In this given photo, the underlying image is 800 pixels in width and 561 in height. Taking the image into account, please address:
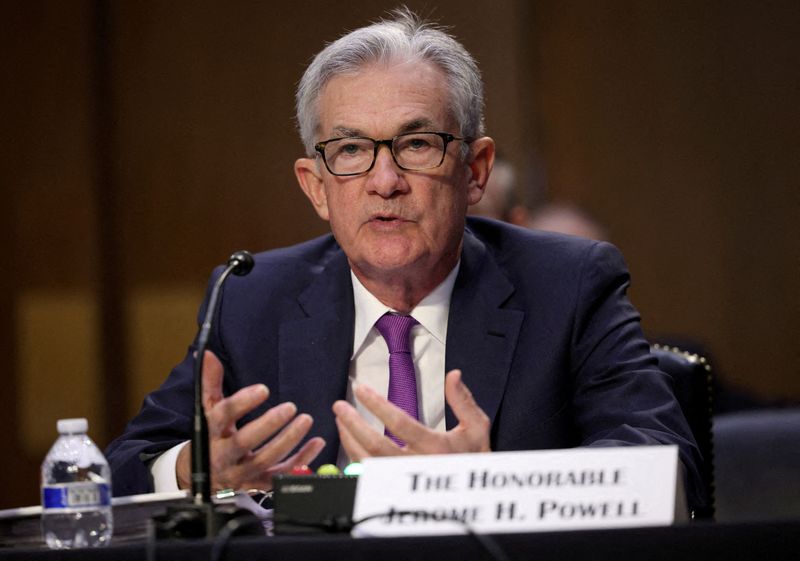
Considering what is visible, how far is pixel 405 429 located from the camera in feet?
5.14

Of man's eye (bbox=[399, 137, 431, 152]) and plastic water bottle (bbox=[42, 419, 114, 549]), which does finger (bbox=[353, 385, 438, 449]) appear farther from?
man's eye (bbox=[399, 137, 431, 152])

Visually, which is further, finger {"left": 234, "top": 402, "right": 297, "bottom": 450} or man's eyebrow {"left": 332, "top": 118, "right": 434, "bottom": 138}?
man's eyebrow {"left": 332, "top": 118, "right": 434, "bottom": 138}

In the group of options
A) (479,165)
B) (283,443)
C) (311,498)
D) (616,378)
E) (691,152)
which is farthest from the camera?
(691,152)

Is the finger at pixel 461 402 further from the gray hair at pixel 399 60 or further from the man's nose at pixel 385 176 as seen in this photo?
the gray hair at pixel 399 60

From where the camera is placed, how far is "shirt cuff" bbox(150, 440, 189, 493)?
79.4 inches

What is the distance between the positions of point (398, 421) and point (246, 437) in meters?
0.26

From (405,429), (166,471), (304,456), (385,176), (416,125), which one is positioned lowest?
(166,471)

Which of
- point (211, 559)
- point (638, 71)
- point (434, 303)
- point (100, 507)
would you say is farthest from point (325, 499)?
point (638, 71)

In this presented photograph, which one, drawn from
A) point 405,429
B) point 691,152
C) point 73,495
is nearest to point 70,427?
point 73,495

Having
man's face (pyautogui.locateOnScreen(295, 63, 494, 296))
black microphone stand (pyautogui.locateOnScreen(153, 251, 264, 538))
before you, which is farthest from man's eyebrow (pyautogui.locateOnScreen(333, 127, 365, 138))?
black microphone stand (pyautogui.locateOnScreen(153, 251, 264, 538))

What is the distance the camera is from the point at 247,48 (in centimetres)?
482

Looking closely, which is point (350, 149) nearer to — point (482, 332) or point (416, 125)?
point (416, 125)

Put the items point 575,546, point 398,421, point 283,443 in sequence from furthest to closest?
1. point 283,443
2. point 398,421
3. point 575,546

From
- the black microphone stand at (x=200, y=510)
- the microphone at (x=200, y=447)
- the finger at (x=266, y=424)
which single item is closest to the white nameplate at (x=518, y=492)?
the black microphone stand at (x=200, y=510)
